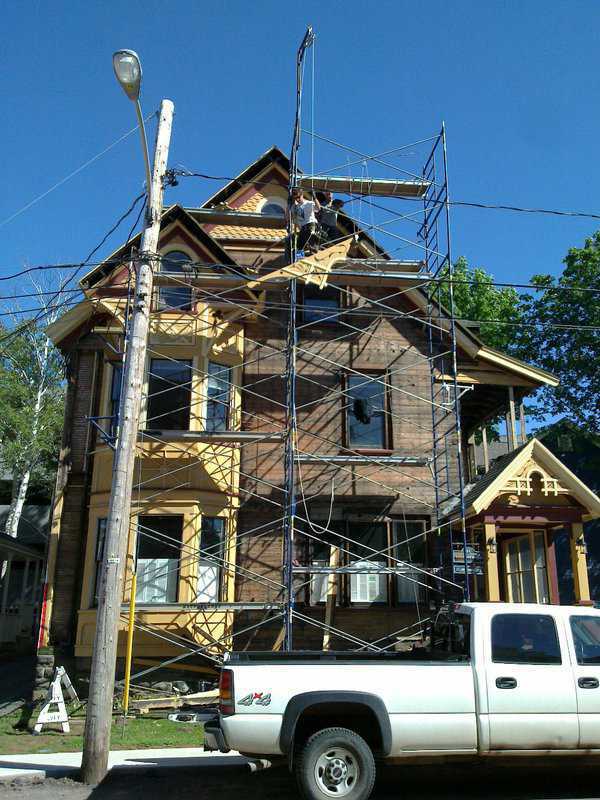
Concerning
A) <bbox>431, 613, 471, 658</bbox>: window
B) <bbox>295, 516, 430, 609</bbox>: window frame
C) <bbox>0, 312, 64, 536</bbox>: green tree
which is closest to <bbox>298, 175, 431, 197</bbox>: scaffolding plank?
<bbox>295, 516, 430, 609</bbox>: window frame

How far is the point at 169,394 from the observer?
1552 centimetres

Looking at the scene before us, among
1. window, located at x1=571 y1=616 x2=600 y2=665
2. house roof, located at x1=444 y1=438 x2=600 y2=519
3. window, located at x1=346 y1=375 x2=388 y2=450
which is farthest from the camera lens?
window, located at x1=346 y1=375 x2=388 y2=450

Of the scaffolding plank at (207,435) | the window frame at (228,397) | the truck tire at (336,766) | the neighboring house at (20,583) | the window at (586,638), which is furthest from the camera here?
the neighboring house at (20,583)

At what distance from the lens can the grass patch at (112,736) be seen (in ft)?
31.4

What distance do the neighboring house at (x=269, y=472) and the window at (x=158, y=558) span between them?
4 cm

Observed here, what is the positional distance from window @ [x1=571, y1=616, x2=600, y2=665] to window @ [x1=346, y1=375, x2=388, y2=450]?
30.0 ft

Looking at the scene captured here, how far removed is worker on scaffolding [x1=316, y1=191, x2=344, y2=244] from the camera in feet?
54.2

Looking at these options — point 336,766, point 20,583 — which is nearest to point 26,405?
point 20,583

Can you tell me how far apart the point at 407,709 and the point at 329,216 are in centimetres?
1238

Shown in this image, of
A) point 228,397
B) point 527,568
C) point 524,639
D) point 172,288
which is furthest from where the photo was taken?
point 172,288

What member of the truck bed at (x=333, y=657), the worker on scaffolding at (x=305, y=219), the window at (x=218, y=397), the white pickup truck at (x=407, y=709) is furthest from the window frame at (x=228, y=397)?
the white pickup truck at (x=407, y=709)

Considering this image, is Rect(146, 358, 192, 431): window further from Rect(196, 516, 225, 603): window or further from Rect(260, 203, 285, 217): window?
Rect(260, 203, 285, 217): window

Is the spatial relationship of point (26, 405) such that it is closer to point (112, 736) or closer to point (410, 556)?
point (410, 556)

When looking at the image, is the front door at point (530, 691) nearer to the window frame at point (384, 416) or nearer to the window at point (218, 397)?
the window frame at point (384, 416)
